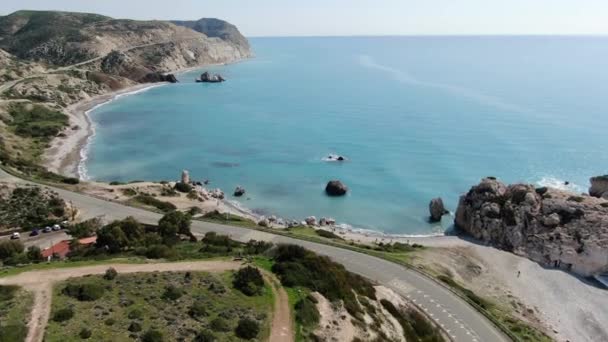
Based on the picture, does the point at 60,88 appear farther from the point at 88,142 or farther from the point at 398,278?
the point at 398,278

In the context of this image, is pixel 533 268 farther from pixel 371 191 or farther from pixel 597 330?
pixel 371 191

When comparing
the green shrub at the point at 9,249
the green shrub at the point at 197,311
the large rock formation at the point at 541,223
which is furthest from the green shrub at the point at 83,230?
the large rock formation at the point at 541,223

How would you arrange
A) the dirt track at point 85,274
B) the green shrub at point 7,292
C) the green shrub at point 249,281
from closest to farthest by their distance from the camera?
the dirt track at point 85,274 → the green shrub at point 7,292 → the green shrub at point 249,281

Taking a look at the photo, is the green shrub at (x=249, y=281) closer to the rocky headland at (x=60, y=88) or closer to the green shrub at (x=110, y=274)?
the green shrub at (x=110, y=274)

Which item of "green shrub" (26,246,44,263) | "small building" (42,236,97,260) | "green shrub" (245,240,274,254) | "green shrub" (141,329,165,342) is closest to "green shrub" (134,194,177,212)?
"small building" (42,236,97,260)

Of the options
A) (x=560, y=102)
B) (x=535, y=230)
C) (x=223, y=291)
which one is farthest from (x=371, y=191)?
(x=560, y=102)

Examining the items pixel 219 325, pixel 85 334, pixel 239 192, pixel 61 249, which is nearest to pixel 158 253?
pixel 61 249
